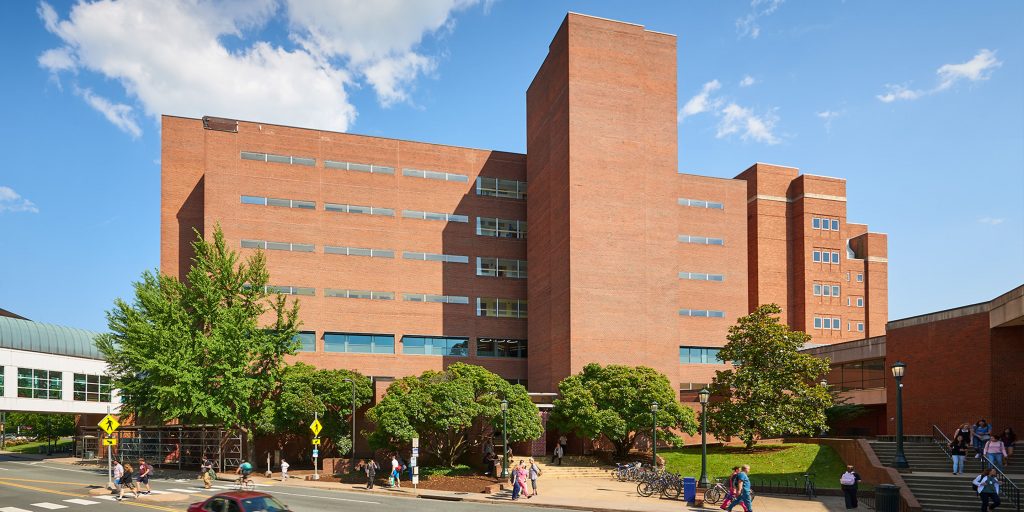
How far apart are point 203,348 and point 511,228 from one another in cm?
2941

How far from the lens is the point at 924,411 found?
39.0m

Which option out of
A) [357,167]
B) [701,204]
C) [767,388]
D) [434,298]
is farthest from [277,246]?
[767,388]

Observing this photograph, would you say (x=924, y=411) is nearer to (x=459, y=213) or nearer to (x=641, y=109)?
(x=641, y=109)

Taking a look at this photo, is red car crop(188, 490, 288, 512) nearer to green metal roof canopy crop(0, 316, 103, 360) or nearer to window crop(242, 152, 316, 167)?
window crop(242, 152, 316, 167)

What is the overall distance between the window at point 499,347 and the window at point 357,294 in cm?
861

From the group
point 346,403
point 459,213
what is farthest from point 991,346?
point 459,213

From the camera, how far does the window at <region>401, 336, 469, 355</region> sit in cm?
6334

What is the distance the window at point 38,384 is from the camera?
69.4 m

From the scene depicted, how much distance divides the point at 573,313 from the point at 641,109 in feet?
54.8

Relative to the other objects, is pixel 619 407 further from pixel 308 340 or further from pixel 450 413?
pixel 308 340

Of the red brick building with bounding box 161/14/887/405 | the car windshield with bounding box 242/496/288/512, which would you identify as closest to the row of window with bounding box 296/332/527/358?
the red brick building with bounding box 161/14/887/405

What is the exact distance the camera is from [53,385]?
72.8 meters

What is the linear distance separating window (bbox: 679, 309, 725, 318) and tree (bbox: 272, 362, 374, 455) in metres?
27.5

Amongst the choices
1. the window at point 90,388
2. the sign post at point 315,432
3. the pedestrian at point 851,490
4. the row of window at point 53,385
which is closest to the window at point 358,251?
the sign post at point 315,432
